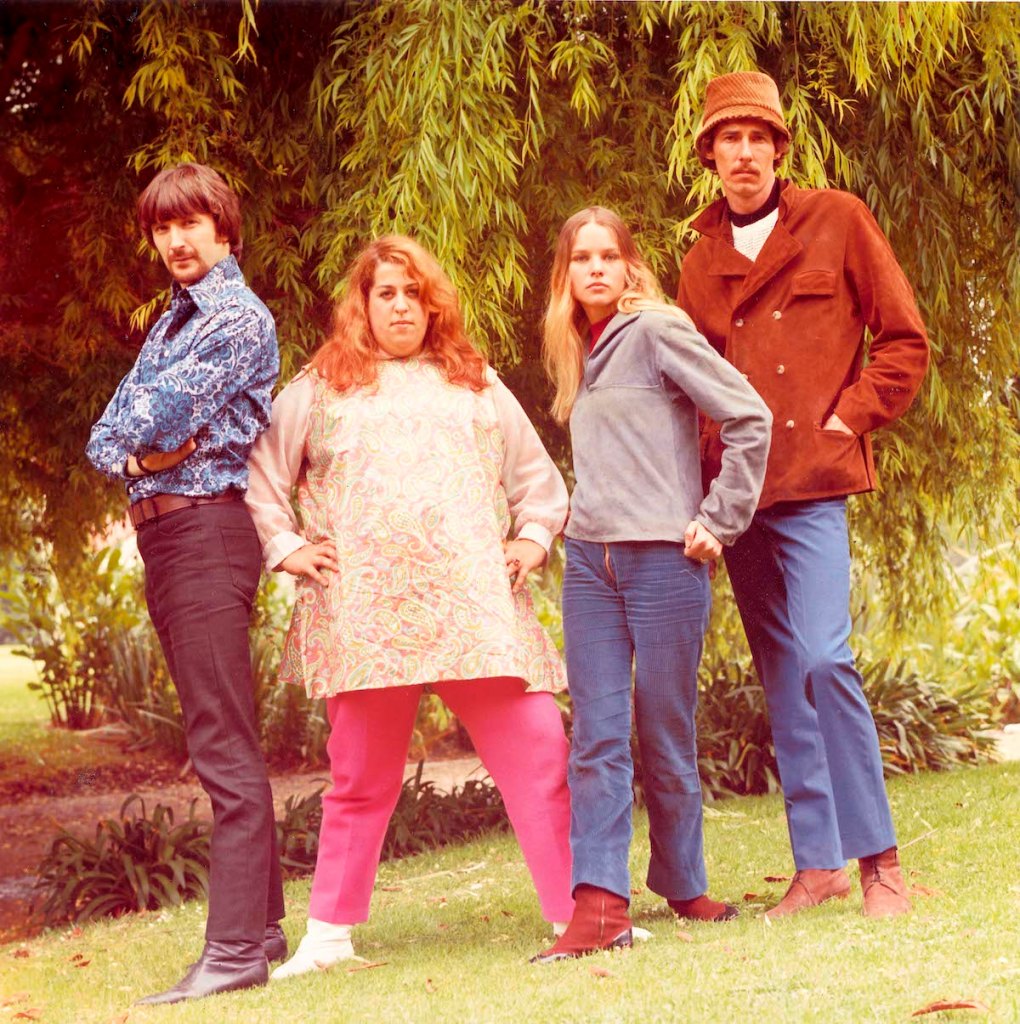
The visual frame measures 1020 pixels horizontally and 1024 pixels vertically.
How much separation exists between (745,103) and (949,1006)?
2114 millimetres

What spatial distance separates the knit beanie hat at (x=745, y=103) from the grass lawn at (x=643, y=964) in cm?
190

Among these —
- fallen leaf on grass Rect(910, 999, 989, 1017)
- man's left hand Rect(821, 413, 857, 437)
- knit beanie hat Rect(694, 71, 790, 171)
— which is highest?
knit beanie hat Rect(694, 71, 790, 171)

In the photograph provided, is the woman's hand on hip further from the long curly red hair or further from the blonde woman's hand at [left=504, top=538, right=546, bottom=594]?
the long curly red hair

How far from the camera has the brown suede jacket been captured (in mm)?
3506

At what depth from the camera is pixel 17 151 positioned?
657 cm

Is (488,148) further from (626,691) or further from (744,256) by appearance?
(626,691)

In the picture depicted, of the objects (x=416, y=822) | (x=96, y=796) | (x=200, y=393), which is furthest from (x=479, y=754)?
(x=96, y=796)

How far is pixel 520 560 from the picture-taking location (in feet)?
11.9

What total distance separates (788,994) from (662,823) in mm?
731

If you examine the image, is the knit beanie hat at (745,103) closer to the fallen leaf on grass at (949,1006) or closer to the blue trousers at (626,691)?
the blue trousers at (626,691)

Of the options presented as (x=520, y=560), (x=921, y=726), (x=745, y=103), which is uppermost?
(x=745, y=103)

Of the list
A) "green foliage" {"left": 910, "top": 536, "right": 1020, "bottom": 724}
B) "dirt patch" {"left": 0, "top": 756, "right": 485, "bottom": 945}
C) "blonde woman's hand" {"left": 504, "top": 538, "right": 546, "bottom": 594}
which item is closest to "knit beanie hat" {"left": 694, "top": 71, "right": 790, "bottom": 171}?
"blonde woman's hand" {"left": 504, "top": 538, "right": 546, "bottom": 594}

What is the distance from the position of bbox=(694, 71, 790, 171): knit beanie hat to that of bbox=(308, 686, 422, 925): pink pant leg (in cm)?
159

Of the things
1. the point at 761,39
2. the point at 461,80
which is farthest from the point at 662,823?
the point at 761,39
